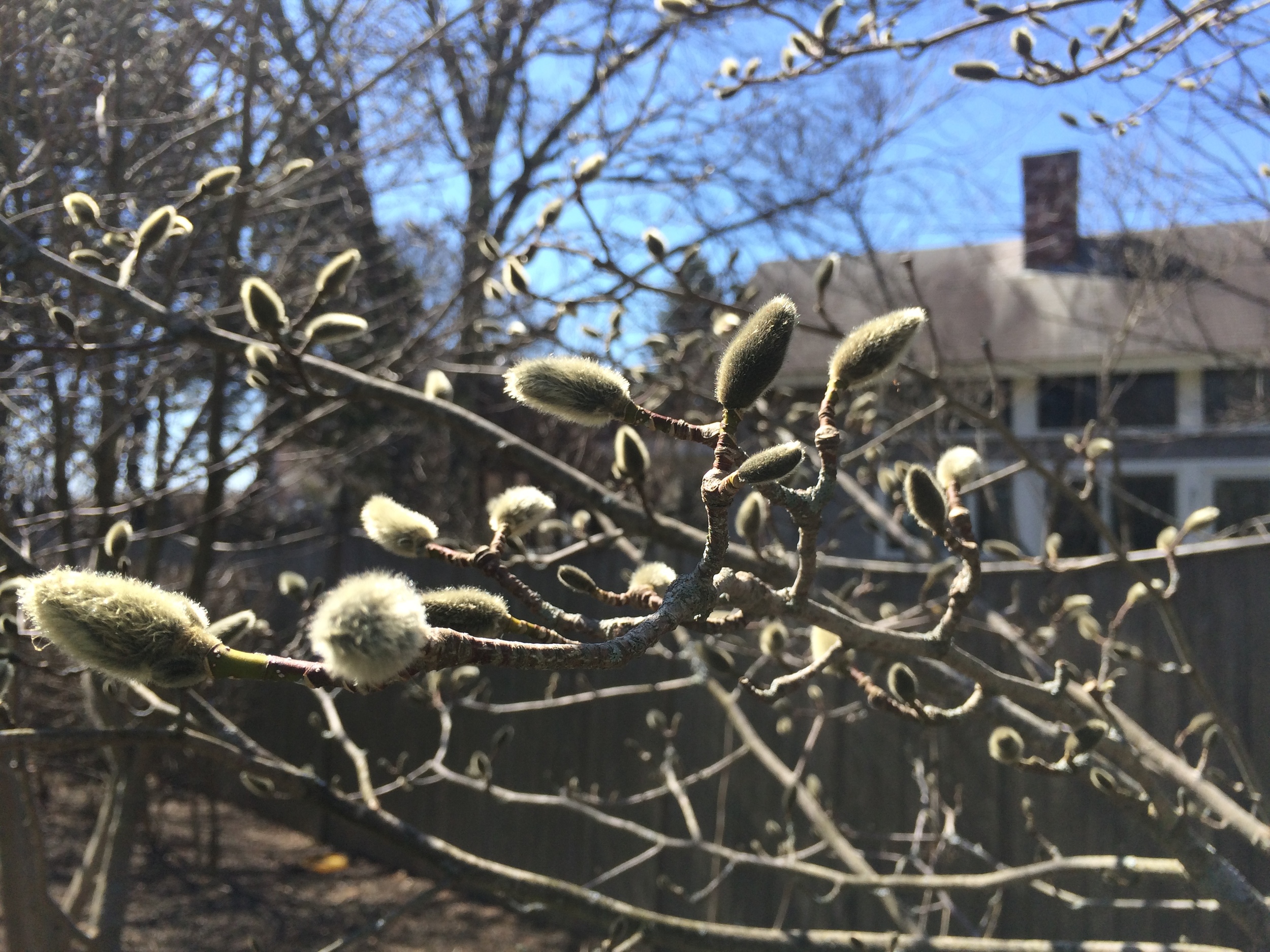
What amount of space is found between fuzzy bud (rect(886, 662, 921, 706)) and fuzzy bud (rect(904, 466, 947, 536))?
0.30m

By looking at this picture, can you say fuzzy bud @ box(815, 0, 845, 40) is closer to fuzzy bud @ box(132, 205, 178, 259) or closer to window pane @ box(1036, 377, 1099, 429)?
fuzzy bud @ box(132, 205, 178, 259)

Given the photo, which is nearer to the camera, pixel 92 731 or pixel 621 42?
pixel 92 731

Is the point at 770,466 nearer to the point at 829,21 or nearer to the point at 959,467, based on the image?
the point at 959,467

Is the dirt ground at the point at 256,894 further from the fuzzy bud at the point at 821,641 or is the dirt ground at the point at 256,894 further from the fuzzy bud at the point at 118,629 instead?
the fuzzy bud at the point at 118,629

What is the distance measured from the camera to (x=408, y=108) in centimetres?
462

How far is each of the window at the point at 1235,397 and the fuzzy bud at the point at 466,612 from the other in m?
6.35

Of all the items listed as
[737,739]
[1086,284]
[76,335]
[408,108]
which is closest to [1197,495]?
[1086,284]

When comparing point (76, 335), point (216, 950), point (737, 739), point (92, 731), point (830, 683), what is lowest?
point (216, 950)

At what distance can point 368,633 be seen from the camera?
26.9 inches

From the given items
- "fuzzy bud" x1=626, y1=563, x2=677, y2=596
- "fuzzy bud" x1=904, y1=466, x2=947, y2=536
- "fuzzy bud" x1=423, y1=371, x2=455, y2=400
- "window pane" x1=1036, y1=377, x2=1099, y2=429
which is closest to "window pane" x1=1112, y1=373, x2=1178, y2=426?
"window pane" x1=1036, y1=377, x2=1099, y2=429

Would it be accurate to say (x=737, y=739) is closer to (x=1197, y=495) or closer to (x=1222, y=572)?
(x=1222, y=572)

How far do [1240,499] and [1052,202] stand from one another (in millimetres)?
3042

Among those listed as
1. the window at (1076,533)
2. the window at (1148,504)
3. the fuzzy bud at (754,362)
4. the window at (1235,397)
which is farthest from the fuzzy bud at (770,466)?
the window at (1148,504)

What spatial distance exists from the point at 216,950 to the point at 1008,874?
Result: 14.0 ft
